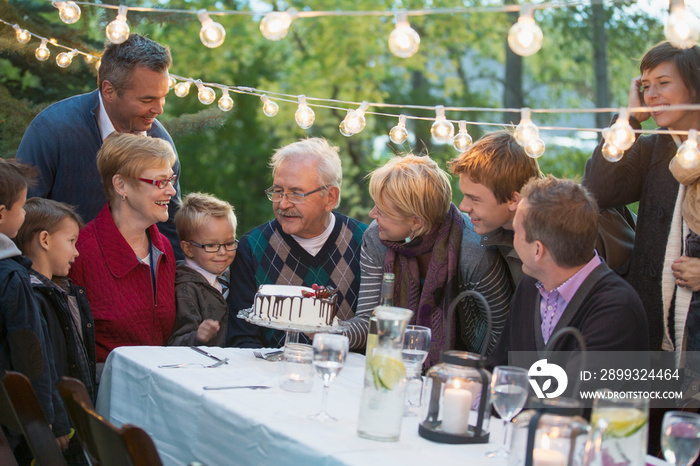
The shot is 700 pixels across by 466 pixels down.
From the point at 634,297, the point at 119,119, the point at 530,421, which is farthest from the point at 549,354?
the point at 119,119

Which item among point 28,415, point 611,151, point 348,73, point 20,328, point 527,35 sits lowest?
point 28,415

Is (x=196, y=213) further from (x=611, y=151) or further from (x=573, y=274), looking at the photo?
(x=611, y=151)

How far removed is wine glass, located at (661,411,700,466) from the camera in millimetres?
1612

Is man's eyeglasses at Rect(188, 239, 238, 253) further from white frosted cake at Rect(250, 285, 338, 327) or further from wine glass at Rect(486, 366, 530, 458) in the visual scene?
wine glass at Rect(486, 366, 530, 458)

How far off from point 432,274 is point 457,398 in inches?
48.7

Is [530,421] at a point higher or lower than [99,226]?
lower

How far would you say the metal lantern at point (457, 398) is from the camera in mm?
1903

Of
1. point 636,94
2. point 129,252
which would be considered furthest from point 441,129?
point 129,252

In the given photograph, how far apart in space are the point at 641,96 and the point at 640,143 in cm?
19

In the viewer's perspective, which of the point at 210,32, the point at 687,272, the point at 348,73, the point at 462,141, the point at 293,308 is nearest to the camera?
the point at 210,32

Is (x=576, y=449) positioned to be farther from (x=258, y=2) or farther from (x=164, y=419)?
(x=258, y=2)

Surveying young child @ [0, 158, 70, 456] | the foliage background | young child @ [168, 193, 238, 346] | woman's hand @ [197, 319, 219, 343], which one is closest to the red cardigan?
young child @ [168, 193, 238, 346]

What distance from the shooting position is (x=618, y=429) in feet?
4.95

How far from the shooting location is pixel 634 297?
2.31 metres
